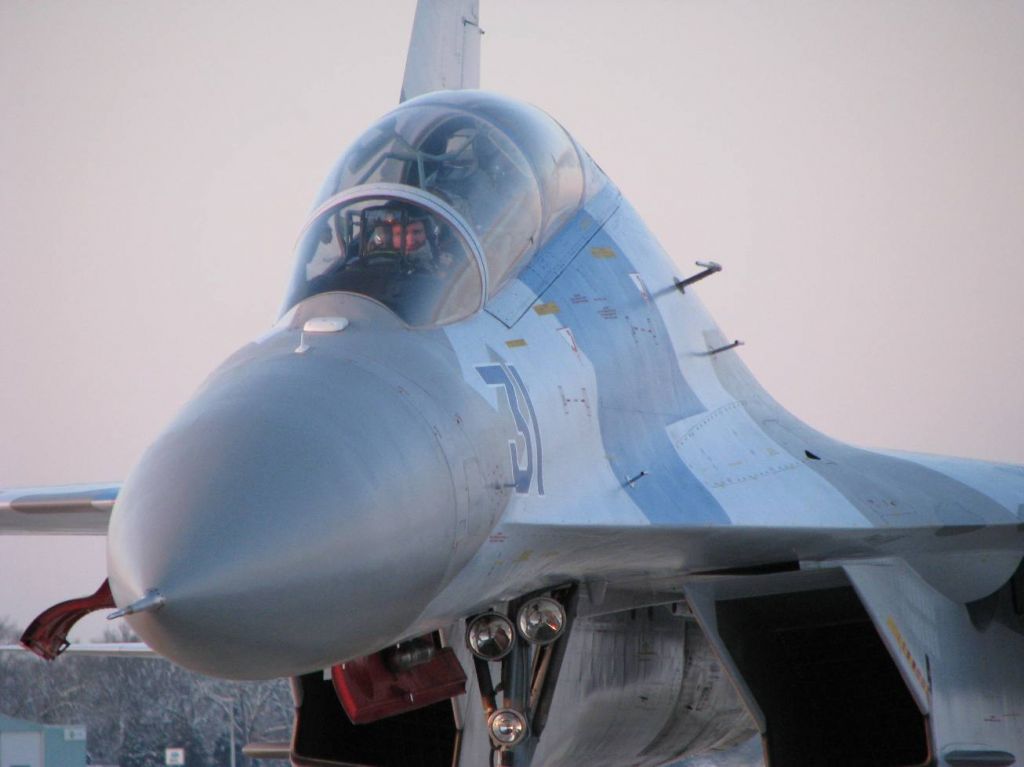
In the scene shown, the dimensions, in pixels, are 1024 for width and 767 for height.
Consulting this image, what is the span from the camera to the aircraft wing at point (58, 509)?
6.71 metres

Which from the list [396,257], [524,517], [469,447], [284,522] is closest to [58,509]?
[396,257]

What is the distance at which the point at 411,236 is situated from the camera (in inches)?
186

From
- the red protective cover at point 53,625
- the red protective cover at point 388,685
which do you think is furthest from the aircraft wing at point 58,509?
the red protective cover at point 388,685

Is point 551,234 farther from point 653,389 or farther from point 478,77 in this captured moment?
point 478,77

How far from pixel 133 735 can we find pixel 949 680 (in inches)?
819

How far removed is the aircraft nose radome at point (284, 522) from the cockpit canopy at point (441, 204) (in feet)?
2.42

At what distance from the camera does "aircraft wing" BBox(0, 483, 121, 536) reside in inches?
264

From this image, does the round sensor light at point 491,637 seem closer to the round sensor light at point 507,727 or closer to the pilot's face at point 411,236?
the round sensor light at point 507,727

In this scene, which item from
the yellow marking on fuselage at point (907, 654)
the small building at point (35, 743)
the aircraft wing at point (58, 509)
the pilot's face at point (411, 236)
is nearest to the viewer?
the pilot's face at point (411, 236)

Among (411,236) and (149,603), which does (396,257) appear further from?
(149,603)

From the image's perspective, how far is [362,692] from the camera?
16.5ft

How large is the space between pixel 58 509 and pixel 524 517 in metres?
3.24

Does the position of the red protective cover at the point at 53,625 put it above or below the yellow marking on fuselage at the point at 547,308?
below

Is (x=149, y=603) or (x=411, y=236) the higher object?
(x=411, y=236)
